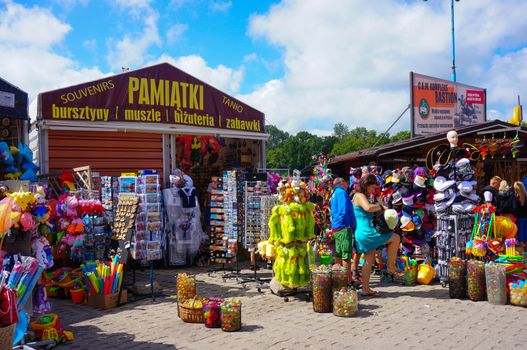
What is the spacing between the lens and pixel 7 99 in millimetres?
8016

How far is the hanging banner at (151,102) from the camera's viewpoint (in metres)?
9.05

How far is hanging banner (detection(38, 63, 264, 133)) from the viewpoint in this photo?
29.7 ft

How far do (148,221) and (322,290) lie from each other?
2.91 metres

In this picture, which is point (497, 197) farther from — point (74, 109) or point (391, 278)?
point (74, 109)

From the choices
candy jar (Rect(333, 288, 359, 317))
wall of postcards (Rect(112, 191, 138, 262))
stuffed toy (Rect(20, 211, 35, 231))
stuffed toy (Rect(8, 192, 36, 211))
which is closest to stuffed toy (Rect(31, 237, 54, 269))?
stuffed toy (Rect(20, 211, 35, 231))

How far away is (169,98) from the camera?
10344mm

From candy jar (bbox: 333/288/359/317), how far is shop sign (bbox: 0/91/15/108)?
20.4 ft

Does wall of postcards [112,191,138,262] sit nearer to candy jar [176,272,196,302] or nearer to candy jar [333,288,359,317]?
candy jar [176,272,196,302]

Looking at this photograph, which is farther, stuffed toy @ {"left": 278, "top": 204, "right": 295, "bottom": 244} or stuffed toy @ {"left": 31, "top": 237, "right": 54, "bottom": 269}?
stuffed toy @ {"left": 278, "top": 204, "right": 295, "bottom": 244}

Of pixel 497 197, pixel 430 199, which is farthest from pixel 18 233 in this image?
pixel 497 197

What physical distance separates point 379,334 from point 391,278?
2.82 meters

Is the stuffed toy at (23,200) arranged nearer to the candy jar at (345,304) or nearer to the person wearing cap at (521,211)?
the candy jar at (345,304)

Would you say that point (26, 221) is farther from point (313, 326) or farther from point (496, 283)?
point (496, 283)

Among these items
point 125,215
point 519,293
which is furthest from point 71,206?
point 519,293
